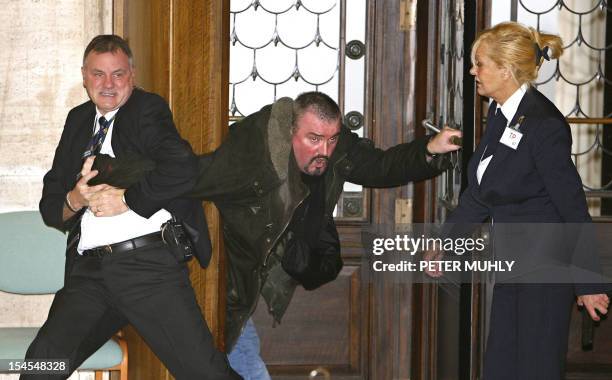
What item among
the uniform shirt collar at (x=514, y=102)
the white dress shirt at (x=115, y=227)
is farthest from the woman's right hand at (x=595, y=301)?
the white dress shirt at (x=115, y=227)

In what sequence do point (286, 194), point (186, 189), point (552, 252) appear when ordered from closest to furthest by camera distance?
point (552, 252)
point (186, 189)
point (286, 194)

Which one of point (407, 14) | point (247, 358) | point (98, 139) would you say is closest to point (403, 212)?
point (407, 14)

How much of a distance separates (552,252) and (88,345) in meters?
1.66

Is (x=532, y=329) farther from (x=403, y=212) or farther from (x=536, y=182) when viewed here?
(x=403, y=212)

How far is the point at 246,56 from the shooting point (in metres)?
4.37

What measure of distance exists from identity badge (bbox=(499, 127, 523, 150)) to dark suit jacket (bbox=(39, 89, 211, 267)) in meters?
1.14

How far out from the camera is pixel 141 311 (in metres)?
3.49

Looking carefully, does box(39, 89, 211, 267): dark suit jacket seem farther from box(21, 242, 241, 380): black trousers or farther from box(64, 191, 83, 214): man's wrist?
box(21, 242, 241, 380): black trousers

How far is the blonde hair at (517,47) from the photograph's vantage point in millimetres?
3311

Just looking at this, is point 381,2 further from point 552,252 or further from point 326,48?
point 552,252

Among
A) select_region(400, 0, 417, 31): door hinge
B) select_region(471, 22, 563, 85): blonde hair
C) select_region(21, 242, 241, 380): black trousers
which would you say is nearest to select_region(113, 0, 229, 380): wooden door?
select_region(21, 242, 241, 380): black trousers

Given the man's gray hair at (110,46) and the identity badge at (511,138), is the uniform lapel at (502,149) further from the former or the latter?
the man's gray hair at (110,46)

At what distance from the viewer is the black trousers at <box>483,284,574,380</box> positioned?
3.26 metres

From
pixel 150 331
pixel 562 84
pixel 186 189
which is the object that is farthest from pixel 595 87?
pixel 150 331
